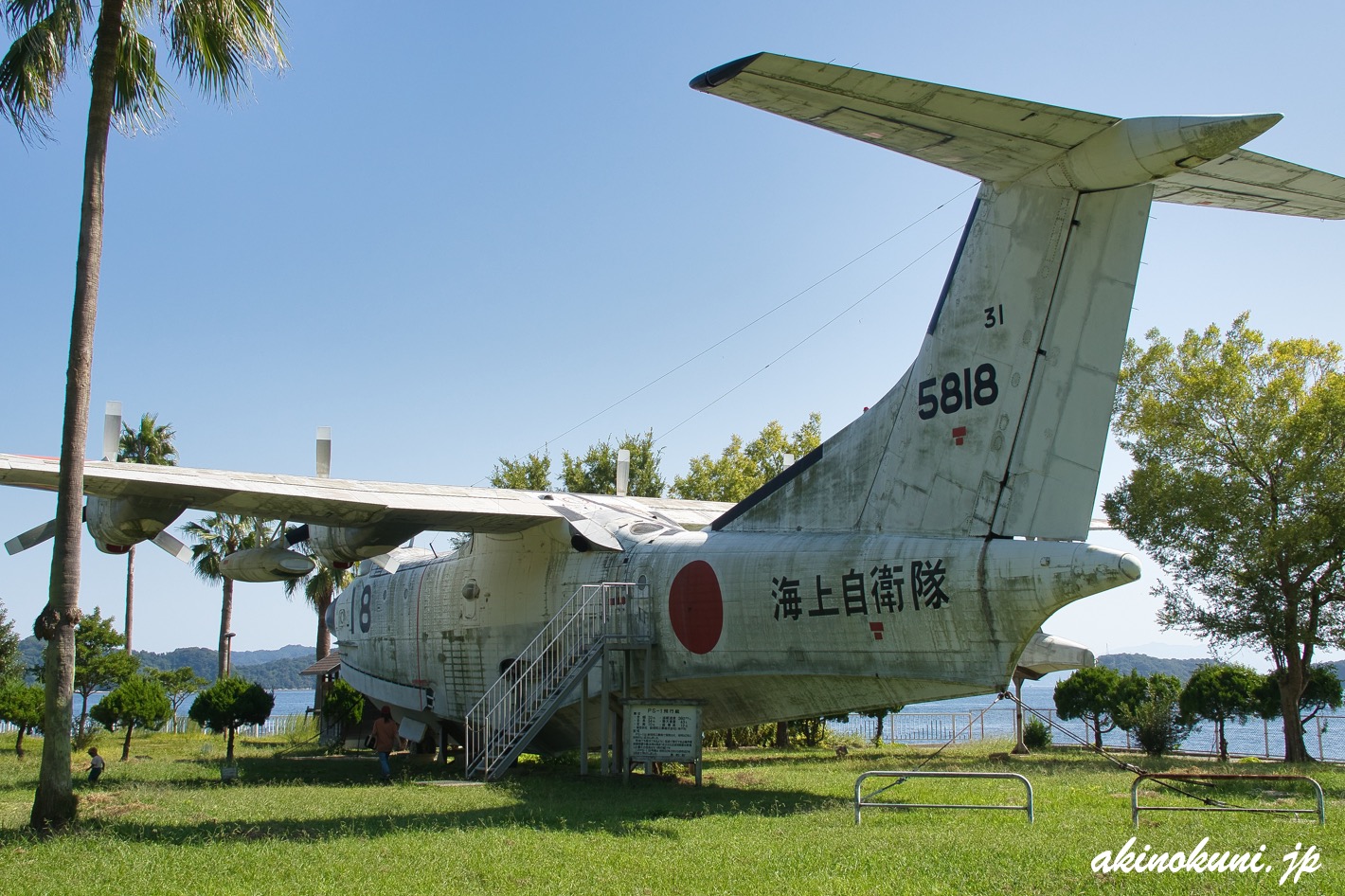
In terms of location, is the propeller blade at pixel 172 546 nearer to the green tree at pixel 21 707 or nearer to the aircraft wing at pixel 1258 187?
the green tree at pixel 21 707

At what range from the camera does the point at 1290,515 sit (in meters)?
21.7

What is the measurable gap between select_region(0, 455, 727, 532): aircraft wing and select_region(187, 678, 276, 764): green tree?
8647 millimetres

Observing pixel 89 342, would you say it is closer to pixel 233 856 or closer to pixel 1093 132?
pixel 233 856

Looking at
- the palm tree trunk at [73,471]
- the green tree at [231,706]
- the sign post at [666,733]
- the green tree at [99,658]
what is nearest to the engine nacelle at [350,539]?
the sign post at [666,733]

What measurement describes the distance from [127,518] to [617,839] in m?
8.64

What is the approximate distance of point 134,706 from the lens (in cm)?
2267

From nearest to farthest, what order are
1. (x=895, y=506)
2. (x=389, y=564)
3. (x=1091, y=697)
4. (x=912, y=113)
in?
(x=912, y=113) → (x=895, y=506) → (x=389, y=564) → (x=1091, y=697)

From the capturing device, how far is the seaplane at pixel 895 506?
935 cm

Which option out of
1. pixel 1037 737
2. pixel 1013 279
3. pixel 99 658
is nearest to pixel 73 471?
pixel 1013 279

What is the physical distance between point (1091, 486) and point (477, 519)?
932cm

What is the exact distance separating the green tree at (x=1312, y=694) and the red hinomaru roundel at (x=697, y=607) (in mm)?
17116

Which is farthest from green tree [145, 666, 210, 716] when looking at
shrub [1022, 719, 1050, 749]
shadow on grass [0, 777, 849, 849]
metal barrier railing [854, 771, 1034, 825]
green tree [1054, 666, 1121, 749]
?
metal barrier railing [854, 771, 1034, 825]

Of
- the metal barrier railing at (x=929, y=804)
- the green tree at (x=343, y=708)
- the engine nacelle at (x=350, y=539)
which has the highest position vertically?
the engine nacelle at (x=350, y=539)

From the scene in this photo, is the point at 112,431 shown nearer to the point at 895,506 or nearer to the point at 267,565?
the point at 267,565
